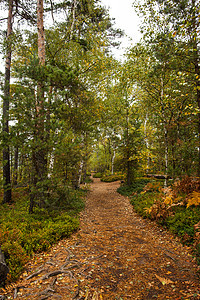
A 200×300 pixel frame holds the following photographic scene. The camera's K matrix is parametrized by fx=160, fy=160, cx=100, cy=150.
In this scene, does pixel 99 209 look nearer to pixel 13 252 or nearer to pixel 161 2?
pixel 13 252

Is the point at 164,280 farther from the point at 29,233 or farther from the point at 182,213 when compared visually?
the point at 29,233

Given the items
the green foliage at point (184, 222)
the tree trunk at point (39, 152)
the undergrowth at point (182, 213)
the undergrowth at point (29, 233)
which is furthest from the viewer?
the tree trunk at point (39, 152)

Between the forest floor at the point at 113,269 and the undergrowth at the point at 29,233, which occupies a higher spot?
the undergrowth at the point at 29,233

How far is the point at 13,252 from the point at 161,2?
12.3 metres

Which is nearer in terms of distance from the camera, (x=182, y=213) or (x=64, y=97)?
(x=182, y=213)

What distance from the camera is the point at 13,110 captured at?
518 cm

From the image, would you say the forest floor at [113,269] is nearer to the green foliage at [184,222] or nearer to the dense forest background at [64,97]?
the green foliage at [184,222]

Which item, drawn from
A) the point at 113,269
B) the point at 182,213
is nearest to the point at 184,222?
the point at 182,213

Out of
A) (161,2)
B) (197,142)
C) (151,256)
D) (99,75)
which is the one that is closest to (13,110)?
(151,256)

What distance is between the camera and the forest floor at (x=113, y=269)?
2928 mm

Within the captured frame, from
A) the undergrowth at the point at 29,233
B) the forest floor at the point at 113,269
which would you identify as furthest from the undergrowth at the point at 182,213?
the undergrowth at the point at 29,233

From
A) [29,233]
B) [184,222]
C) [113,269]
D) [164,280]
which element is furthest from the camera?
[184,222]

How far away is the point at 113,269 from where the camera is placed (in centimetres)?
369

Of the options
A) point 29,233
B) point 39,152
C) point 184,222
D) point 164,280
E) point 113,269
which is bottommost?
point 113,269
